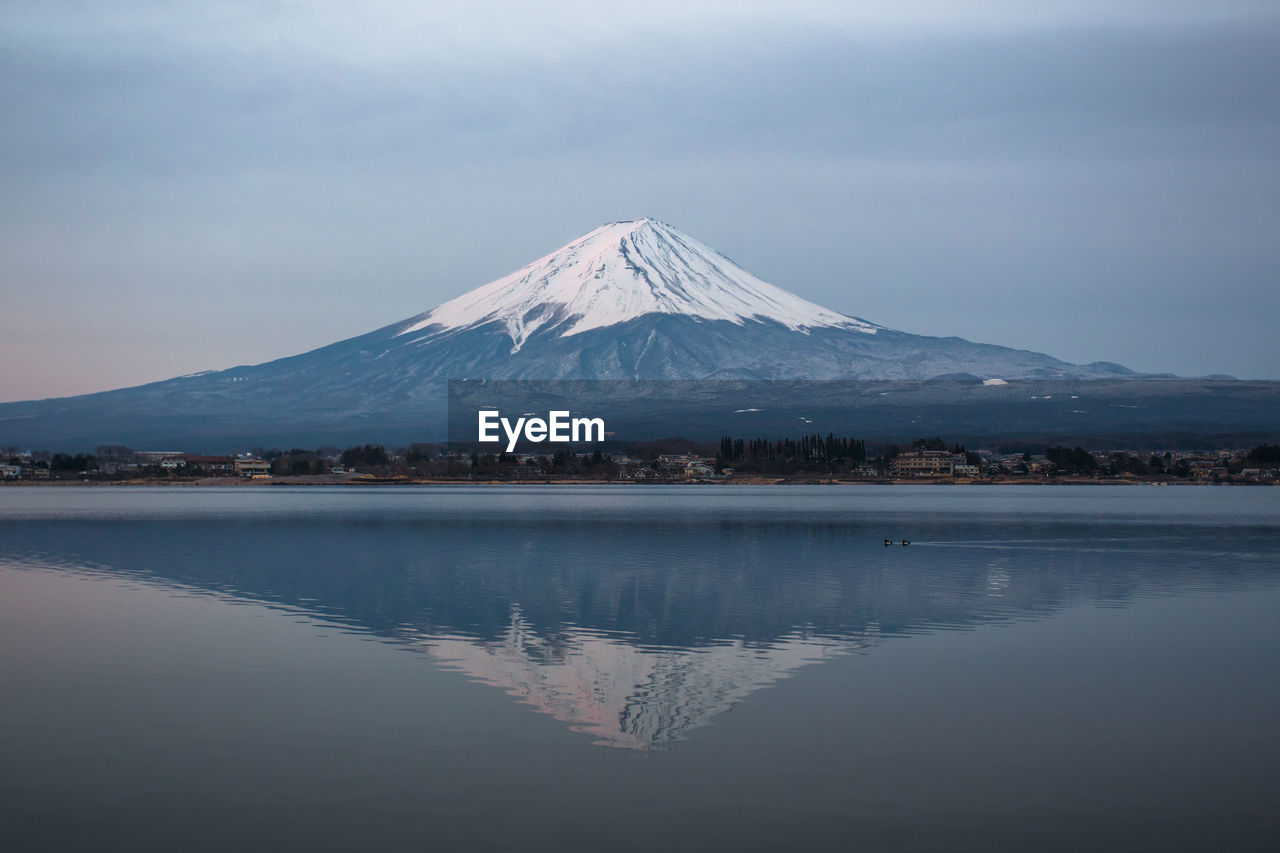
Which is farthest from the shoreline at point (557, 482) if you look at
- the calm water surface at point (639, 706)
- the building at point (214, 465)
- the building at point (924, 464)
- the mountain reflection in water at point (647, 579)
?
the calm water surface at point (639, 706)

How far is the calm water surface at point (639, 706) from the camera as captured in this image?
8.41 metres

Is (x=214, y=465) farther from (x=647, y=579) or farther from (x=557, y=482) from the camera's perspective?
(x=647, y=579)

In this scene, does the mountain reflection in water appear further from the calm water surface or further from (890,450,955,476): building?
(890,450,955,476): building

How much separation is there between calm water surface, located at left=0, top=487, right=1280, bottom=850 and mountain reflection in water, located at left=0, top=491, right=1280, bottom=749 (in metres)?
0.12

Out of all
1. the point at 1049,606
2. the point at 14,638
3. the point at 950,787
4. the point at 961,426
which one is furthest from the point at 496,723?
the point at 961,426

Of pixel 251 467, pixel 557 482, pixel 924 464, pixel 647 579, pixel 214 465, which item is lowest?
pixel 557 482

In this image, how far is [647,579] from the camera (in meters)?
24.2

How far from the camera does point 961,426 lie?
17362 centimetres

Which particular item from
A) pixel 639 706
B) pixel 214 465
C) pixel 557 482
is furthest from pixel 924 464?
pixel 639 706

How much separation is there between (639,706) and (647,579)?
12.3m

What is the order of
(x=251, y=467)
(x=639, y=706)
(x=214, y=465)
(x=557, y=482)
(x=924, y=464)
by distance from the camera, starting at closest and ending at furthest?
(x=639, y=706)
(x=557, y=482)
(x=924, y=464)
(x=251, y=467)
(x=214, y=465)

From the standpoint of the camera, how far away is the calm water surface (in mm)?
8406

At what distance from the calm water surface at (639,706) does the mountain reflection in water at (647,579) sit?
0.12m

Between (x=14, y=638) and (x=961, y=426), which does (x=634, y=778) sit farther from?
(x=961, y=426)
